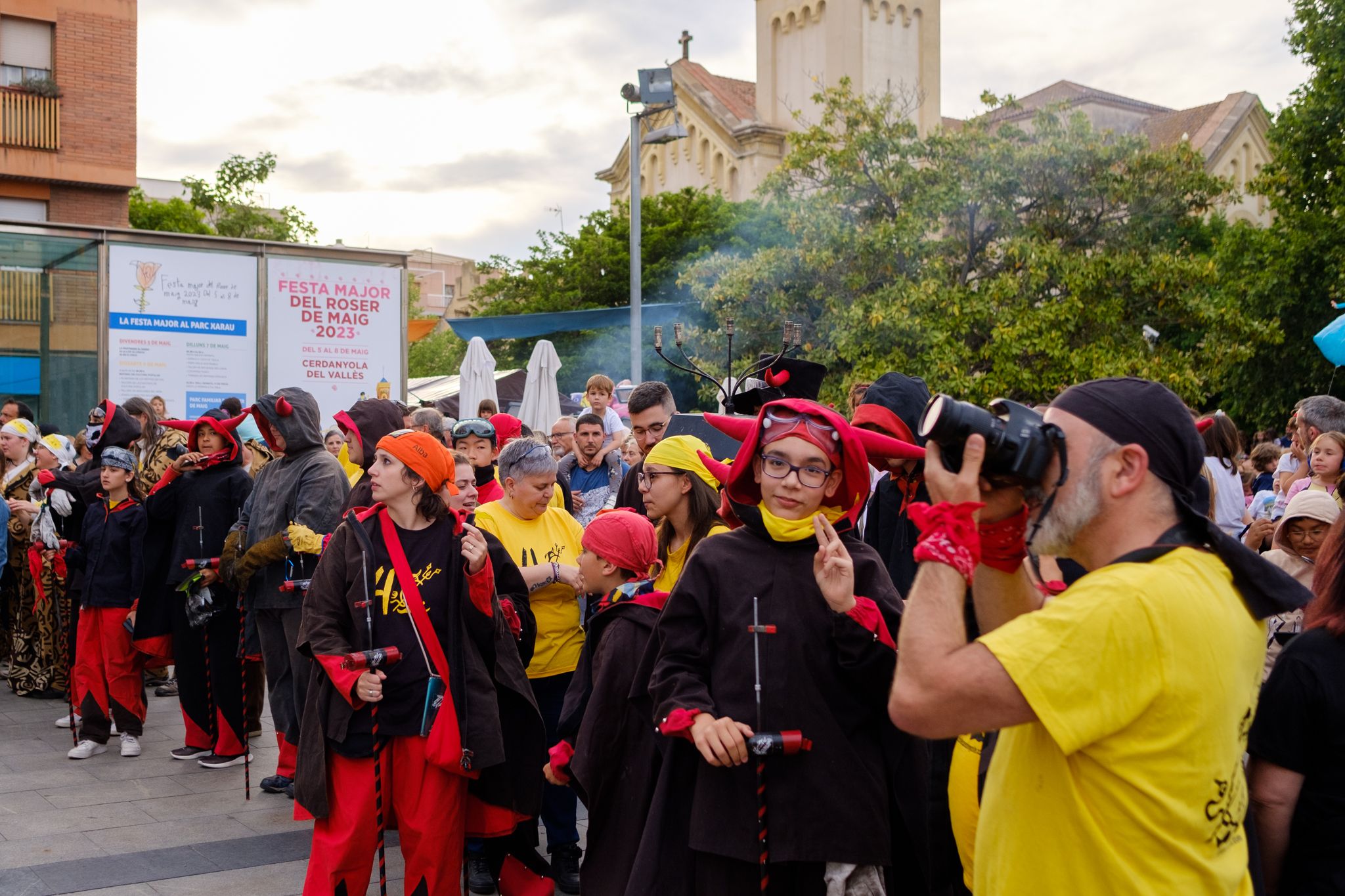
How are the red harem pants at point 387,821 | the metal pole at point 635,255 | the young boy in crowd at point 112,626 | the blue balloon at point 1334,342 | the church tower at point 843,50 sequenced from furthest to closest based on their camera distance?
1. the church tower at point 843,50
2. the metal pole at point 635,255
3. the young boy in crowd at point 112,626
4. the blue balloon at point 1334,342
5. the red harem pants at point 387,821

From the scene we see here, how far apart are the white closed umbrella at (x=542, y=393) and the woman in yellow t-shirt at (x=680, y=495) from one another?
1078cm

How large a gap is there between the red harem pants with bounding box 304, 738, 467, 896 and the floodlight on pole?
12948mm

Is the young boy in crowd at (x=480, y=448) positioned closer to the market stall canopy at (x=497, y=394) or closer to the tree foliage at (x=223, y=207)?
the market stall canopy at (x=497, y=394)

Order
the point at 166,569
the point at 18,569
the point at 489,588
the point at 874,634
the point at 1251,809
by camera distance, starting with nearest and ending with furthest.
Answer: the point at 1251,809
the point at 874,634
the point at 489,588
the point at 166,569
the point at 18,569

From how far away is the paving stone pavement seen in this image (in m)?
5.68

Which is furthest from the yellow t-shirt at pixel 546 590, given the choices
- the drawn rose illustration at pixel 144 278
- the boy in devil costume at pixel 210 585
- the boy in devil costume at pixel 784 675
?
the drawn rose illustration at pixel 144 278

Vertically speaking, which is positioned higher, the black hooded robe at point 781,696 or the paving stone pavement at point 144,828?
the black hooded robe at point 781,696

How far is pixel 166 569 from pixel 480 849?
3.54 metres

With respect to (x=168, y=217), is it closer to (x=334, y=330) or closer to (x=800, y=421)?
(x=334, y=330)

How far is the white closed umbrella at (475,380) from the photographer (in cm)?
1670

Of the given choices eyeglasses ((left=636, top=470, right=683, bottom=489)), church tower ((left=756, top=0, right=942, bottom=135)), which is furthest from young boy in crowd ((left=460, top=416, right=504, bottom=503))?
church tower ((left=756, top=0, right=942, bottom=135))

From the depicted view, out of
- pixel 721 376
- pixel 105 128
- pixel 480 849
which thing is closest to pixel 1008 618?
pixel 480 849

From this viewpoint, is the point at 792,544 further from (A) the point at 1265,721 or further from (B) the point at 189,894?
(B) the point at 189,894

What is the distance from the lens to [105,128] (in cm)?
2669
